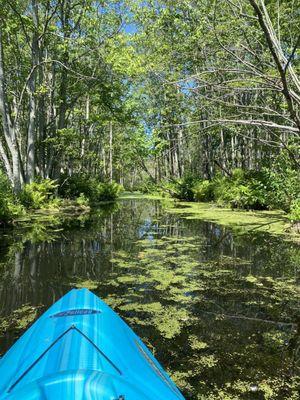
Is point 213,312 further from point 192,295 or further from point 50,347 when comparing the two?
point 50,347

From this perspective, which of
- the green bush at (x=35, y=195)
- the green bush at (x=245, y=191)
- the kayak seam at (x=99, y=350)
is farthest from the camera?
the green bush at (x=245, y=191)

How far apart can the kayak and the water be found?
663mm

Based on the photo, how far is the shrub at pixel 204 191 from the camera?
825 inches

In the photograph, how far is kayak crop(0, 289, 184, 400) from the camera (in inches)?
71.7

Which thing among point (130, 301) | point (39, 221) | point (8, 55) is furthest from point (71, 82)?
point (130, 301)

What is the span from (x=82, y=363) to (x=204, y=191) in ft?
63.6

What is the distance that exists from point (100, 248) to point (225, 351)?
5.49m

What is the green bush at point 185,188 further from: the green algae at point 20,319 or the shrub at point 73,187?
the green algae at point 20,319

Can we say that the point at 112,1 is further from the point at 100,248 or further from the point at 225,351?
the point at 225,351

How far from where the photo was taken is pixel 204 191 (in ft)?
69.4

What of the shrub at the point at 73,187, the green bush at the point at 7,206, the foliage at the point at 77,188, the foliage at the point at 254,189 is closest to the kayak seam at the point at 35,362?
the green bush at the point at 7,206

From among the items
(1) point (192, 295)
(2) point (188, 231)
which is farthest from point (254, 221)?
(1) point (192, 295)

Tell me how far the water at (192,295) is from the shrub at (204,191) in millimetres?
11113

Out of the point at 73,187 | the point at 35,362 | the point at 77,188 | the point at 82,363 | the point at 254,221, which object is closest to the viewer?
the point at 82,363
